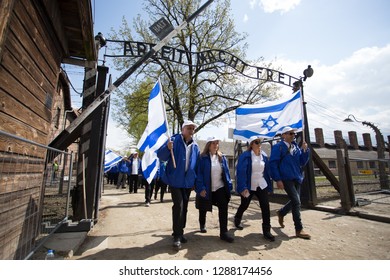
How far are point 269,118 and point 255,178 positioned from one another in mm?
3530

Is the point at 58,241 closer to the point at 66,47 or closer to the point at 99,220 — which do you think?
the point at 99,220

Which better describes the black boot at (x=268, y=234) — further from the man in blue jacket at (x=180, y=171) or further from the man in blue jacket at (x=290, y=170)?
the man in blue jacket at (x=180, y=171)

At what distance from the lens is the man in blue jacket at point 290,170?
4.26 metres

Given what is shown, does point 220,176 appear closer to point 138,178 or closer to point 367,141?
point 138,178

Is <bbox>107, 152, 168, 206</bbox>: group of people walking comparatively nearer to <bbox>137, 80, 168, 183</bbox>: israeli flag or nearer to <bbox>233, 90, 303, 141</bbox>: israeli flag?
<bbox>137, 80, 168, 183</bbox>: israeli flag

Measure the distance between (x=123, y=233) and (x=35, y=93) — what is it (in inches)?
120

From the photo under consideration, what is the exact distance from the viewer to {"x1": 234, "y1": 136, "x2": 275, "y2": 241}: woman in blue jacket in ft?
13.8

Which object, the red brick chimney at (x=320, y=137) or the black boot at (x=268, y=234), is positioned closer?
the black boot at (x=268, y=234)

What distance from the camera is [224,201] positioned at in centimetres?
412

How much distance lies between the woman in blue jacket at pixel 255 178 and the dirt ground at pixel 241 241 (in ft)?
1.77

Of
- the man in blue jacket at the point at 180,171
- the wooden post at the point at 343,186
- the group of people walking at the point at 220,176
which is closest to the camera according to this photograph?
the man in blue jacket at the point at 180,171

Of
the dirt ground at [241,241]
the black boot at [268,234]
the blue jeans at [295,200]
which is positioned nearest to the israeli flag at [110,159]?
the dirt ground at [241,241]

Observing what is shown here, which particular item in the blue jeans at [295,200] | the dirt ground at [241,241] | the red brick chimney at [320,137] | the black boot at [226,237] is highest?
the red brick chimney at [320,137]

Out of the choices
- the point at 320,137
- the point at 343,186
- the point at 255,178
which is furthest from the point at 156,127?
the point at 320,137
